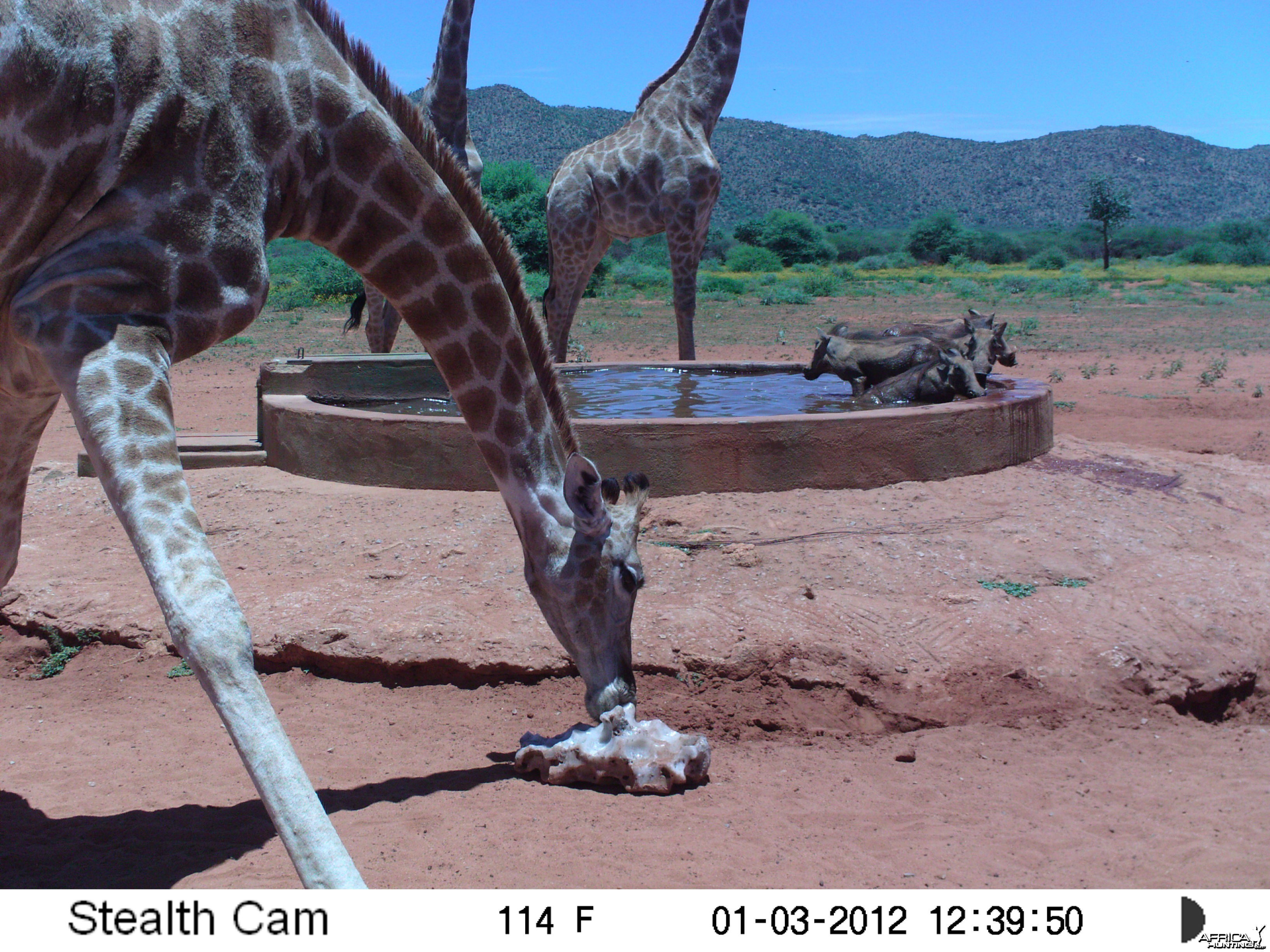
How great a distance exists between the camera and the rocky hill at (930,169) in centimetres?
7838

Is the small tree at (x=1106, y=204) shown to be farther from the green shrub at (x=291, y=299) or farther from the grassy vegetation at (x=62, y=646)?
the grassy vegetation at (x=62, y=646)

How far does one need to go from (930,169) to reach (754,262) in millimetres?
50988

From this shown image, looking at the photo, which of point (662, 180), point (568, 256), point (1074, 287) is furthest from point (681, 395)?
point (1074, 287)

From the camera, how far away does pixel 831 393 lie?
303 inches

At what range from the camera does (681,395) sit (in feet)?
25.4

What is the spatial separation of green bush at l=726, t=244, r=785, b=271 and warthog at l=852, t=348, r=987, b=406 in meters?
36.4

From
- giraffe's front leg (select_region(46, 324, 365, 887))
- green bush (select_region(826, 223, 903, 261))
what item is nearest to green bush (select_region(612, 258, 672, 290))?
green bush (select_region(826, 223, 903, 261))

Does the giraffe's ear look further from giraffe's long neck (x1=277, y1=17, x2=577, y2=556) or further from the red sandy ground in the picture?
the red sandy ground

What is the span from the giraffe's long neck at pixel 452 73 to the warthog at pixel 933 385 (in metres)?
4.10

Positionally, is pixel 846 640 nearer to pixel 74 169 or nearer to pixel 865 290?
pixel 74 169

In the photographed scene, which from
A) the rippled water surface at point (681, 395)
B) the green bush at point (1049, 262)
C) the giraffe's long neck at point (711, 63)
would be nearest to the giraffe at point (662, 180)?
the giraffe's long neck at point (711, 63)

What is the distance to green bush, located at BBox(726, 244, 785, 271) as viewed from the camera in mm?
42844

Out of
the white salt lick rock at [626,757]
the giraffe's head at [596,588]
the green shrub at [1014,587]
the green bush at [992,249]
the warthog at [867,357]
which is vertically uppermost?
the green bush at [992,249]

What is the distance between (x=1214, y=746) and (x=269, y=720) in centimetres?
346
